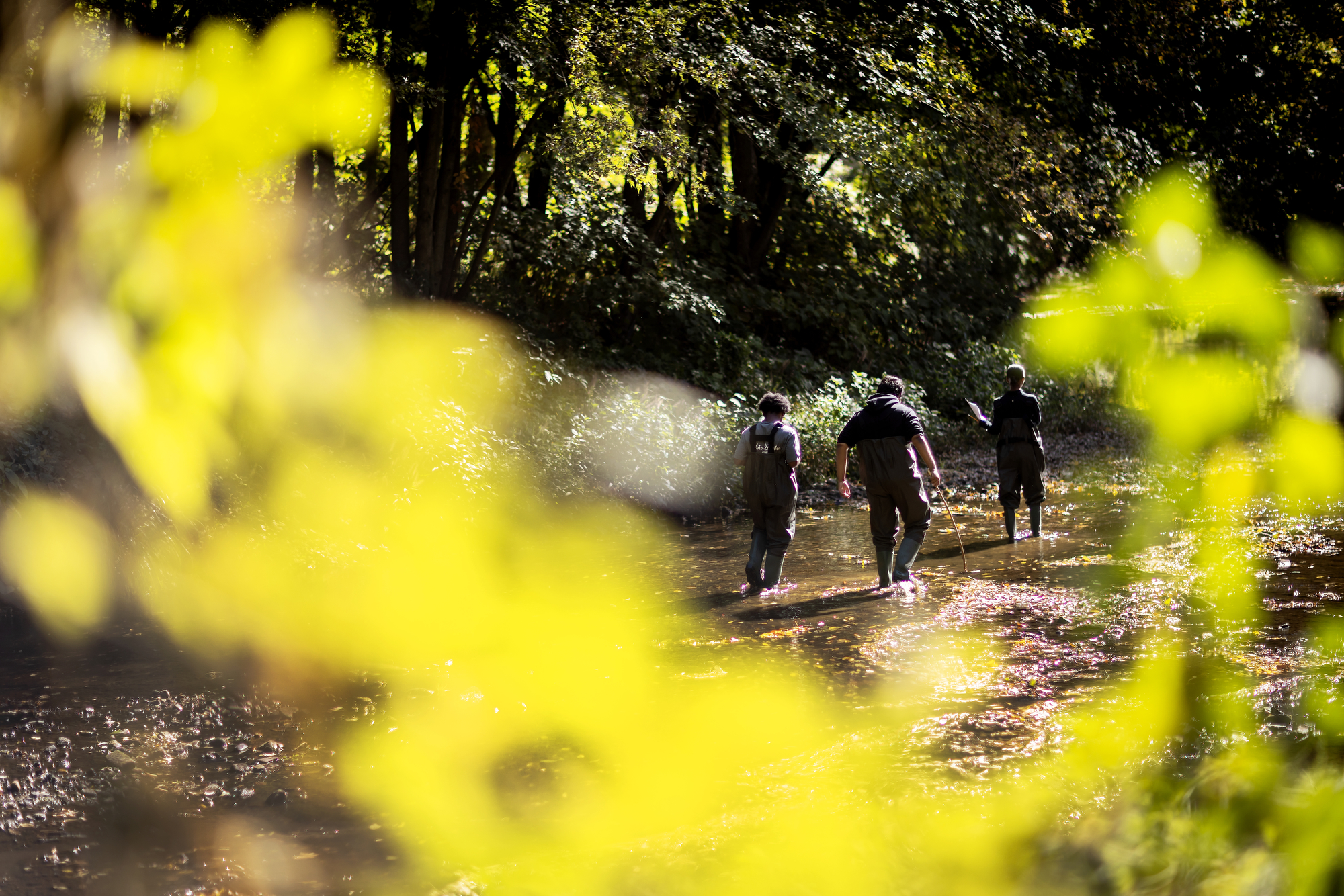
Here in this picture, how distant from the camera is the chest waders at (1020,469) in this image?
1182 cm

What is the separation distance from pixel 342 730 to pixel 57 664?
2.57 m

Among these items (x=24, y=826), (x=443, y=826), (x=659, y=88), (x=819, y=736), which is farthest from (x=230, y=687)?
(x=659, y=88)

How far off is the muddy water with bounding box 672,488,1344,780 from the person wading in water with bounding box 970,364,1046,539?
1.23 ft

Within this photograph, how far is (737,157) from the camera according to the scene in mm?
20266

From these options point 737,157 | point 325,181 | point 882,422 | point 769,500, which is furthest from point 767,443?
point 737,157

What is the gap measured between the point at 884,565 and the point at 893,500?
568 millimetres

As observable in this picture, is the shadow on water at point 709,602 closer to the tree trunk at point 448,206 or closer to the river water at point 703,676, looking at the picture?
the river water at point 703,676

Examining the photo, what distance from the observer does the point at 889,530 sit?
9.75m

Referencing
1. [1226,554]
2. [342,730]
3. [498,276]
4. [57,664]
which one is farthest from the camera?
[498,276]

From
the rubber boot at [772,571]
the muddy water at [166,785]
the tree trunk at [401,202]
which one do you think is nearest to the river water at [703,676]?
the muddy water at [166,785]

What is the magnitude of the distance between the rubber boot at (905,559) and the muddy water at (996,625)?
0.61ft

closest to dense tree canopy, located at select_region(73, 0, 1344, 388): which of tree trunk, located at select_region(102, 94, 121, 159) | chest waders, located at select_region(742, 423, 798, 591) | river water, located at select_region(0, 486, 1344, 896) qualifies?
tree trunk, located at select_region(102, 94, 121, 159)

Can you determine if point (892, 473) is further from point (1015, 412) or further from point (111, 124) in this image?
point (111, 124)

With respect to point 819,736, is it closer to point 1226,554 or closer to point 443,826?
point 443,826
